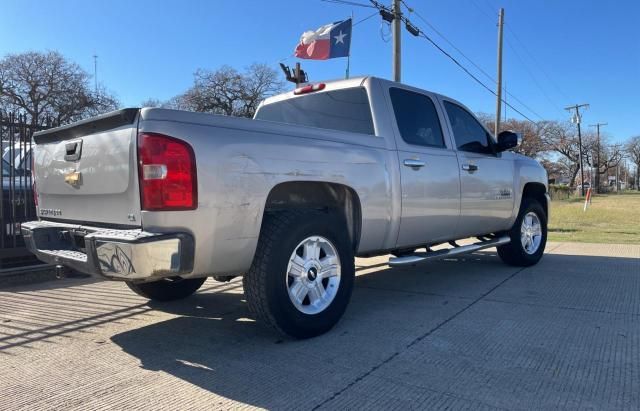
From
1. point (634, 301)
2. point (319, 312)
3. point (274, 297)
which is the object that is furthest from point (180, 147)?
point (634, 301)

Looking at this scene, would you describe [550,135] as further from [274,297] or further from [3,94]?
[274,297]

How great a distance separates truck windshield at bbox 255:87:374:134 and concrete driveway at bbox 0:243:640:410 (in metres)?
1.72

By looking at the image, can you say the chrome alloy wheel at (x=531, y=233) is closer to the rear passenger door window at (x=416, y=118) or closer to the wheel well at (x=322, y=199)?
the rear passenger door window at (x=416, y=118)

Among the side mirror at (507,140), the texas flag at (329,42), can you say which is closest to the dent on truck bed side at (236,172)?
the side mirror at (507,140)

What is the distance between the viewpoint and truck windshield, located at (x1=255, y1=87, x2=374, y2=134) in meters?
4.75

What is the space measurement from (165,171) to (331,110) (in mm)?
2288

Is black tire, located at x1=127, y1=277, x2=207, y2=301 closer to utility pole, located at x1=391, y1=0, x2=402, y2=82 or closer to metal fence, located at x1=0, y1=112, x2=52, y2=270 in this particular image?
metal fence, located at x1=0, y1=112, x2=52, y2=270

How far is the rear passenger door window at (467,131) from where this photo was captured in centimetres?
566

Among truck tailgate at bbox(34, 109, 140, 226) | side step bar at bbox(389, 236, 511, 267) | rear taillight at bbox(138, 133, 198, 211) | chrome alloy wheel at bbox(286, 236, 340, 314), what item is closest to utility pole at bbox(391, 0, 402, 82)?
side step bar at bbox(389, 236, 511, 267)

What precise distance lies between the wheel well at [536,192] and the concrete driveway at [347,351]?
1.59 m

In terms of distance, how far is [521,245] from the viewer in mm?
6801

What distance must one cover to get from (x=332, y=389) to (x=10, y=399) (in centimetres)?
181

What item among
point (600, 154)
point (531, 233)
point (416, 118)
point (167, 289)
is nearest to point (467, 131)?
point (416, 118)

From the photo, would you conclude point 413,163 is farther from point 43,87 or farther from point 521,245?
point 43,87
